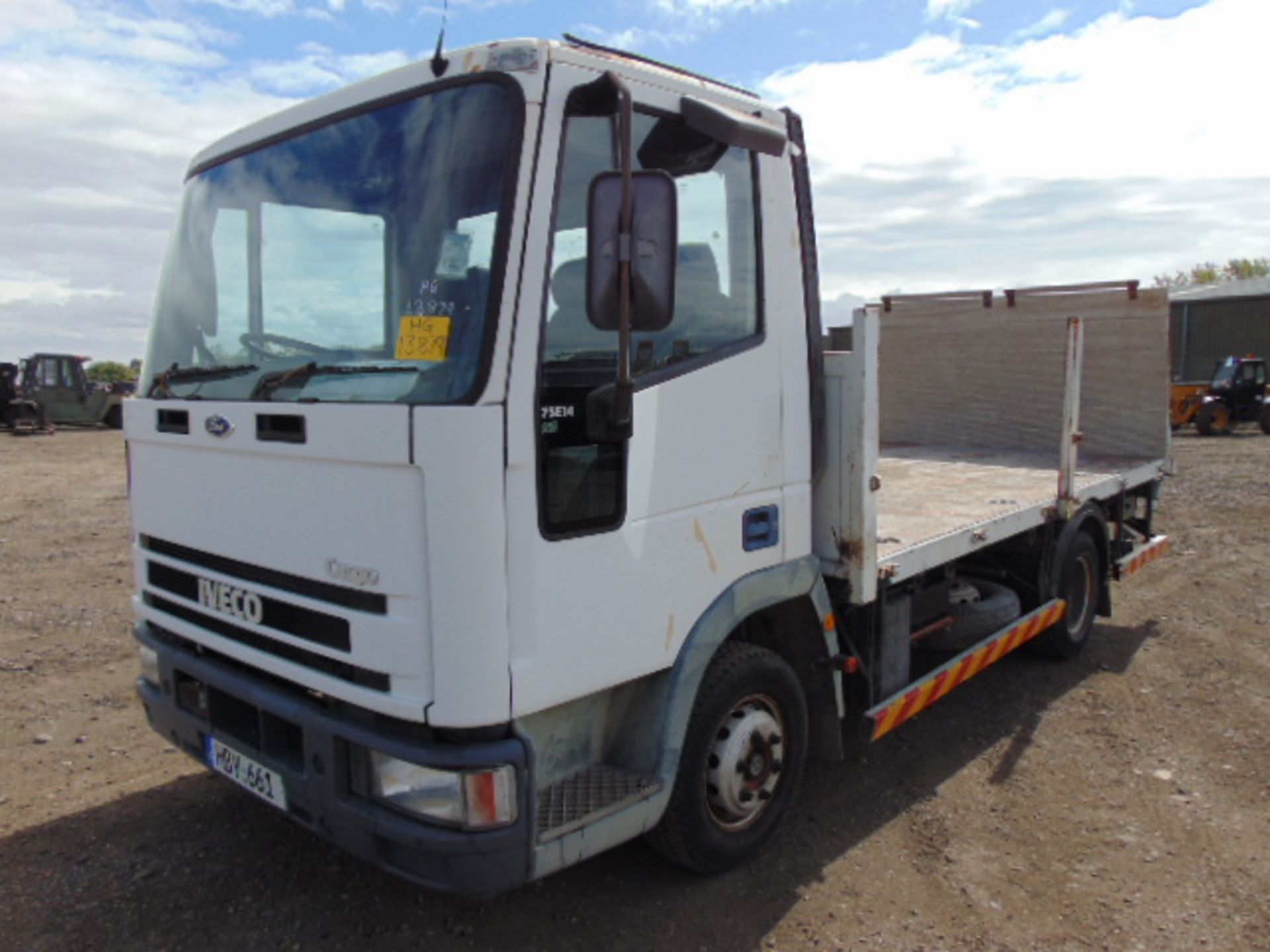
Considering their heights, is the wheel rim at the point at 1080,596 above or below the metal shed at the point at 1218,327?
below

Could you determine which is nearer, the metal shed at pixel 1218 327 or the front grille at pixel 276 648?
the front grille at pixel 276 648

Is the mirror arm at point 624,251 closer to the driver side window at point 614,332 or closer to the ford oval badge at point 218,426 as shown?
the driver side window at point 614,332

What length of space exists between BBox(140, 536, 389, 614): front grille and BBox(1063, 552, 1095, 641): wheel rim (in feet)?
14.7

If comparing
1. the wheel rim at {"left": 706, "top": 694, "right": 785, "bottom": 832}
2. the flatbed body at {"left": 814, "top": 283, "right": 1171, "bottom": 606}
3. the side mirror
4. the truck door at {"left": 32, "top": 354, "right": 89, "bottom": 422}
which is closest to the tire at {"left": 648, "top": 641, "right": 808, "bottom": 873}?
the wheel rim at {"left": 706, "top": 694, "right": 785, "bottom": 832}

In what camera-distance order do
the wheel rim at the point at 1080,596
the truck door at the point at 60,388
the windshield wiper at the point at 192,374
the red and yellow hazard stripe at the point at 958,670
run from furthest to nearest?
the truck door at the point at 60,388, the wheel rim at the point at 1080,596, the red and yellow hazard stripe at the point at 958,670, the windshield wiper at the point at 192,374

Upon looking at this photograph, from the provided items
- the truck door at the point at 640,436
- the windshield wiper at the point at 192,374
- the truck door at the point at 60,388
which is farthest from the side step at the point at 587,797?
the truck door at the point at 60,388

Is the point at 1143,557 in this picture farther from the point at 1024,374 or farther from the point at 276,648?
the point at 276,648

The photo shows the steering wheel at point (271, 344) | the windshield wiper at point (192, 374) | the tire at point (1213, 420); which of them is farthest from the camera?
the tire at point (1213, 420)

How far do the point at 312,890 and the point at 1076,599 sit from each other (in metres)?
4.62

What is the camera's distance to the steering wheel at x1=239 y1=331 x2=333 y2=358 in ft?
9.10

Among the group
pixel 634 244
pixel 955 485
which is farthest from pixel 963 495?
pixel 634 244

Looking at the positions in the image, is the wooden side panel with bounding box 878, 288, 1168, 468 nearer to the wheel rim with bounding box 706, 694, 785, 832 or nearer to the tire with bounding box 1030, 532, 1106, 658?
the tire with bounding box 1030, 532, 1106, 658

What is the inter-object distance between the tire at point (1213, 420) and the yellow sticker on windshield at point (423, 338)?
23154mm

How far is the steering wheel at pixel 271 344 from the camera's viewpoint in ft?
9.10
